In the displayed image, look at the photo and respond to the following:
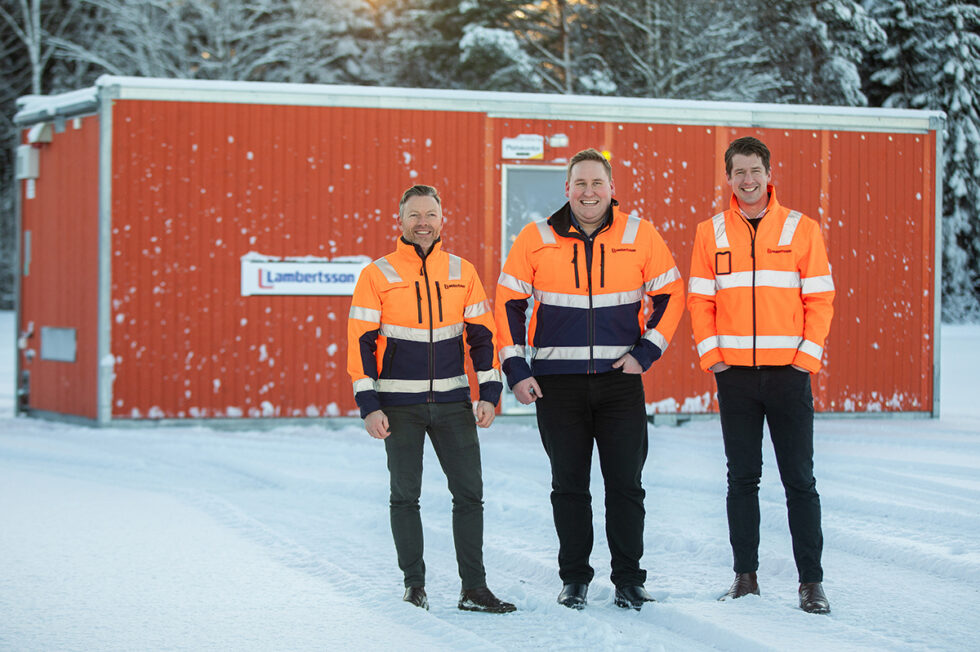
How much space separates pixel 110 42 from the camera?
24.2 m

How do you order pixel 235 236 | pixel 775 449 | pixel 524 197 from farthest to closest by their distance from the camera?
pixel 524 197 → pixel 235 236 → pixel 775 449

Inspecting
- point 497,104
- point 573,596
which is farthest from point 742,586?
point 497,104

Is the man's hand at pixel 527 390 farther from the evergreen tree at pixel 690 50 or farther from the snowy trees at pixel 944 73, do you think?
the snowy trees at pixel 944 73

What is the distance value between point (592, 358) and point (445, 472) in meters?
0.71

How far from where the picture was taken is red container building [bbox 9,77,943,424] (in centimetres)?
893

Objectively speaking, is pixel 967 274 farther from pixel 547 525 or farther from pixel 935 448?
pixel 547 525

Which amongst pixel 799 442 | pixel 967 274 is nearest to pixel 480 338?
pixel 799 442

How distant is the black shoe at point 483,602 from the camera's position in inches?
151

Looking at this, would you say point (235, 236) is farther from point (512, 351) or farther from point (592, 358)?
point (592, 358)

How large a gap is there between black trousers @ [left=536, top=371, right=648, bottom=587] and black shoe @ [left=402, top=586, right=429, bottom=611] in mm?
541

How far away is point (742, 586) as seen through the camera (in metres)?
3.99

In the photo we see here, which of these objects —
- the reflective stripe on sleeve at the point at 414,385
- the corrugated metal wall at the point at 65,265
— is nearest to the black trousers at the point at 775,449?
the reflective stripe on sleeve at the point at 414,385

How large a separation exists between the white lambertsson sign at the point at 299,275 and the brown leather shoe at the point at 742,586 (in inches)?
224

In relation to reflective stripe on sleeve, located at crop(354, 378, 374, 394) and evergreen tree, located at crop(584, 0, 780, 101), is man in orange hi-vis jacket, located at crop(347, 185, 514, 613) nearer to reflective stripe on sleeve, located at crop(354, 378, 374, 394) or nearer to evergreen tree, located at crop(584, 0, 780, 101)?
reflective stripe on sleeve, located at crop(354, 378, 374, 394)
